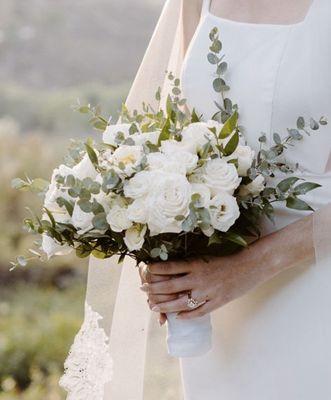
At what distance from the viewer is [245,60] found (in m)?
→ 2.10

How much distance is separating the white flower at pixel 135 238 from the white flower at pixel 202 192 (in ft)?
0.41

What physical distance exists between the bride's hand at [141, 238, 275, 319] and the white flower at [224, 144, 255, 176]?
8.0 inches

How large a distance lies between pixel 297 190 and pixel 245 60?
1.22 feet

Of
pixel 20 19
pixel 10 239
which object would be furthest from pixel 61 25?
pixel 10 239

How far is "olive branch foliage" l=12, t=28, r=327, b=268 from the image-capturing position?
73.0 inches

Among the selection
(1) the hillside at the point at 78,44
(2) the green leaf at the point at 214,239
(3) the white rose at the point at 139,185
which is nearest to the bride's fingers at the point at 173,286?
(2) the green leaf at the point at 214,239

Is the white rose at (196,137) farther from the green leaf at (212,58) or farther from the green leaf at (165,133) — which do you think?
the green leaf at (212,58)

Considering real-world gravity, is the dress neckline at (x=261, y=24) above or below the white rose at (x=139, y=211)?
above

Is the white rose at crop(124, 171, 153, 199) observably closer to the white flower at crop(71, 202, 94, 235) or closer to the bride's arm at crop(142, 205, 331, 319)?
the white flower at crop(71, 202, 94, 235)

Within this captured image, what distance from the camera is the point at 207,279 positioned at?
198cm

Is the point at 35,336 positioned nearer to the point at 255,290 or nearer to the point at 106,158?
the point at 255,290

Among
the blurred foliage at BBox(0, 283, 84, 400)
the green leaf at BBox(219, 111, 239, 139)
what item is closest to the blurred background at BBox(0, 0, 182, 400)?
the blurred foliage at BBox(0, 283, 84, 400)

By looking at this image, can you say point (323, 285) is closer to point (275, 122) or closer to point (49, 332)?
point (275, 122)

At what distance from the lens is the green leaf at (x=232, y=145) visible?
1871 millimetres
